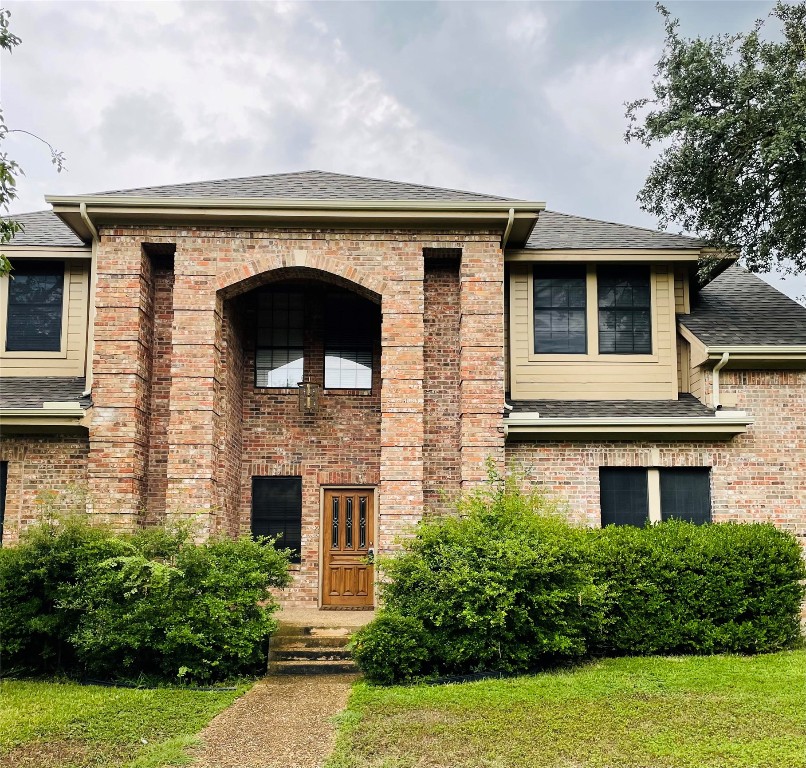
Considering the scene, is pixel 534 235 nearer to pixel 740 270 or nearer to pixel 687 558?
pixel 740 270

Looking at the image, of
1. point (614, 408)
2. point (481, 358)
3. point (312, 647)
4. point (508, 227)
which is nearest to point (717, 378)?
point (614, 408)

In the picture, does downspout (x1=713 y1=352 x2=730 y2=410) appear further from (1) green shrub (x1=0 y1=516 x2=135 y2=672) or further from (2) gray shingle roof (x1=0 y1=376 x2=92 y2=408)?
(2) gray shingle roof (x1=0 y1=376 x2=92 y2=408)

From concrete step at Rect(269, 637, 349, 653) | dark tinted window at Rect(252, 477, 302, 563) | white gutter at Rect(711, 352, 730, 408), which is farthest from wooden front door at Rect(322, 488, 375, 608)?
white gutter at Rect(711, 352, 730, 408)

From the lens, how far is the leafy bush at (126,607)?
9.67 m

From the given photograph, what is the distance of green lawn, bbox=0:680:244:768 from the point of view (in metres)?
6.94

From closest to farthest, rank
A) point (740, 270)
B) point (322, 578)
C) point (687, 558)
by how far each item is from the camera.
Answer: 1. point (687, 558)
2. point (322, 578)
3. point (740, 270)

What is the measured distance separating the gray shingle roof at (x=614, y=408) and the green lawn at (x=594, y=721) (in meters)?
4.58

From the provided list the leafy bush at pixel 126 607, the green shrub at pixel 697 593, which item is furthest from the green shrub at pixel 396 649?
the green shrub at pixel 697 593

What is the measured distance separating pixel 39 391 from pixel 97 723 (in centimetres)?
681

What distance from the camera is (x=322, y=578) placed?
13961 mm

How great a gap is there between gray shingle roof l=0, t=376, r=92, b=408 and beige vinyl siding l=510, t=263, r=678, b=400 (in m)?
6.84

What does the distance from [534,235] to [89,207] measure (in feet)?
24.3

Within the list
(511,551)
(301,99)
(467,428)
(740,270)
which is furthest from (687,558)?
(301,99)

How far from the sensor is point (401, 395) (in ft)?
41.8
